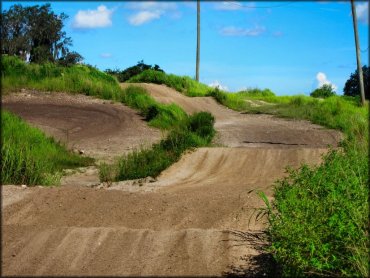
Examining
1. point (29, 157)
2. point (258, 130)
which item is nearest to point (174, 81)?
point (258, 130)

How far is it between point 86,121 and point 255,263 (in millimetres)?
13456

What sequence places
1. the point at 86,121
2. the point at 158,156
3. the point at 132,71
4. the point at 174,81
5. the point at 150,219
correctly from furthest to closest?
the point at 132,71 < the point at 174,81 < the point at 86,121 < the point at 158,156 < the point at 150,219

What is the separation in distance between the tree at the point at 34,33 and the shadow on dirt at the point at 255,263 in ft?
80.0

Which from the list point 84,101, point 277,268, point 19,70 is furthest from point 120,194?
point 19,70

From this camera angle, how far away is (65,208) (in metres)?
7.43

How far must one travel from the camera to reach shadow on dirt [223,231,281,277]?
4.68m

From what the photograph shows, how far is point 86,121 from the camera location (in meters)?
17.8

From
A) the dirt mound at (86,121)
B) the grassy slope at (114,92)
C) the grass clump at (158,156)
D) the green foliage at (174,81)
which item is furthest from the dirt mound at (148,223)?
the green foliage at (174,81)

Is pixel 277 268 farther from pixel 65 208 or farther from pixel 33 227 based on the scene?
pixel 65 208

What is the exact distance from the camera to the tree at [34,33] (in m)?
28.5

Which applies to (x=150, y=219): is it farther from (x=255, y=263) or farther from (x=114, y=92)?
(x=114, y=92)

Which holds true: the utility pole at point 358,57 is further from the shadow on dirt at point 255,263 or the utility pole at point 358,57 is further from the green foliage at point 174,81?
the shadow on dirt at point 255,263

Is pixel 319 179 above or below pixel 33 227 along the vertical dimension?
above

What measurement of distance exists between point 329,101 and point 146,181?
1524 cm
